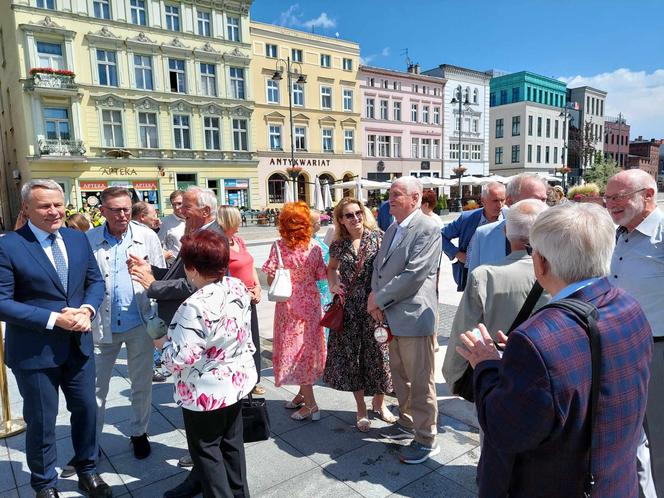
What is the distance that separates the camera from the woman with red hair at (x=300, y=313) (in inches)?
144

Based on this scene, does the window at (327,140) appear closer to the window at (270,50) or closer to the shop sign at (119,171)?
the window at (270,50)

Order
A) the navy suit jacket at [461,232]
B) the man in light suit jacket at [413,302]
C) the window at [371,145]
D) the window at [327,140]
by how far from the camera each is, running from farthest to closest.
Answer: the window at [371,145] < the window at [327,140] < the navy suit jacket at [461,232] < the man in light suit jacket at [413,302]

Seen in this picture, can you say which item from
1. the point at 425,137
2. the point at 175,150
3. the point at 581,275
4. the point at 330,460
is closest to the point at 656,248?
the point at 581,275

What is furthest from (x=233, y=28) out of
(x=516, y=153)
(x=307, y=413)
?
(x=516, y=153)

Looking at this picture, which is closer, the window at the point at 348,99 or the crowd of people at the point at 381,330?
the crowd of people at the point at 381,330

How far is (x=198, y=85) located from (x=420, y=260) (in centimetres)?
2765

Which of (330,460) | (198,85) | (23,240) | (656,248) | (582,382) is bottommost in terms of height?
(330,460)

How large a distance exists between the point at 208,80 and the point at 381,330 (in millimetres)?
28183

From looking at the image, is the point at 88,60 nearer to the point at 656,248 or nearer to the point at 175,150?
the point at 175,150

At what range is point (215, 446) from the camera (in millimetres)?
2346

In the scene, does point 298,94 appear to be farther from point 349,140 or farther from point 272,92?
point 349,140

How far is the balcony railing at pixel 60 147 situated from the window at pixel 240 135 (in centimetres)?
918

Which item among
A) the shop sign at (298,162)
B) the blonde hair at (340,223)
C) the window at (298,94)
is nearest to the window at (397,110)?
the shop sign at (298,162)

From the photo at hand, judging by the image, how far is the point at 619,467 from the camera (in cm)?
138
